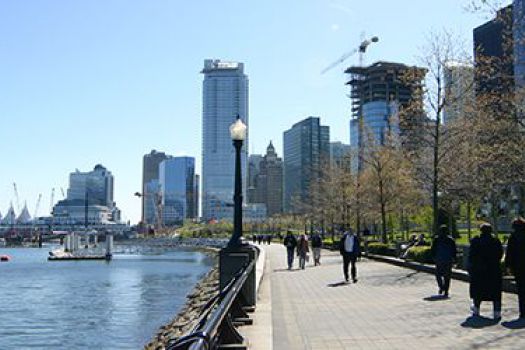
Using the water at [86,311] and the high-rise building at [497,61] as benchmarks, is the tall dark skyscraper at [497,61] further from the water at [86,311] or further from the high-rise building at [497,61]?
the water at [86,311]

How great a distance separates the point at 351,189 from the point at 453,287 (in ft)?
110

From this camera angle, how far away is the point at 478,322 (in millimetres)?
11922

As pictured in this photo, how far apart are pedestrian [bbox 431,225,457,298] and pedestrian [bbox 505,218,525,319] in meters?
3.89

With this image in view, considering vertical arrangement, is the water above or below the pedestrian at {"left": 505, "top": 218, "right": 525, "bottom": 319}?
below

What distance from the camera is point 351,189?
5222cm

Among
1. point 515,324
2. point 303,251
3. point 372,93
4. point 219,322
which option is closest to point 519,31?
point 515,324

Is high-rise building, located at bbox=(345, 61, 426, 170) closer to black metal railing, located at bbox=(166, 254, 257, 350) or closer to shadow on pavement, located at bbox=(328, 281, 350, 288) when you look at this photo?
shadow on pavement, located at bbox=(328, 281, 350, 288)

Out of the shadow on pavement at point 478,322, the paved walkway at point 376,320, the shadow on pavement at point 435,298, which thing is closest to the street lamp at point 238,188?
the paved walkway at point 376,320

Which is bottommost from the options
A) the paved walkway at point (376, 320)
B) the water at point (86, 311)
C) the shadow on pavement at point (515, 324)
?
the water at point (86, 311)

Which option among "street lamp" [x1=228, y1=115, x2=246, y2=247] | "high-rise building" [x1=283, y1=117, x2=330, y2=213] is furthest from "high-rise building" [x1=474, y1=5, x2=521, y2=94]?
"high-rise building" [x1=283, y1=117, x2=330, y2=213]

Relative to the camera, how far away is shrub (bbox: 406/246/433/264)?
26.2 meters

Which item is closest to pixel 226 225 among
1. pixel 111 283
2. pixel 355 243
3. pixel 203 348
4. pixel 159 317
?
pixel 111 283

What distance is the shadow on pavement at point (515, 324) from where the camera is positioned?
11286 mm

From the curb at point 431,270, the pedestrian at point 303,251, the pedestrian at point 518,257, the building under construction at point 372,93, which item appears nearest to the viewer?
the pedestrian at point 518,257
